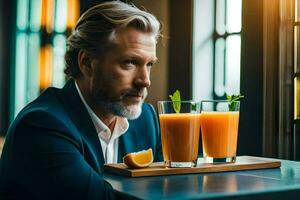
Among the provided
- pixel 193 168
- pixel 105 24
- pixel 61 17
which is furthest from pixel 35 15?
pixel 193 168

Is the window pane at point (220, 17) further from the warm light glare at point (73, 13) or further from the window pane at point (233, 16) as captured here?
the warm light glare at point (73, 13)

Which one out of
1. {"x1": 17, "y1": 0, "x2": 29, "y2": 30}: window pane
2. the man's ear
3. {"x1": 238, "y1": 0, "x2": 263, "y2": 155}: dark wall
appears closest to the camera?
the man's ear

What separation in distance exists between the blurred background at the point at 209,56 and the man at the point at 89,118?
5.01 ft

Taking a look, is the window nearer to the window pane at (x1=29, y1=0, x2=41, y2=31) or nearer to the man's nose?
the window pane at (x1=29, y1=0, x2=41, y2=31)

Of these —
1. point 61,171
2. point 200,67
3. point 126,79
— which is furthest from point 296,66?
point 61,171

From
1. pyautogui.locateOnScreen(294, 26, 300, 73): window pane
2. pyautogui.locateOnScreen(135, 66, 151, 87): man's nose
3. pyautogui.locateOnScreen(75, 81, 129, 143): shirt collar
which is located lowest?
pyautogui.locateOnScreen(75, 81, 129, 143): shirt collar

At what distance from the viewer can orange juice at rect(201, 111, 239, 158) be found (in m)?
1.23

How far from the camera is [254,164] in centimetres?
124

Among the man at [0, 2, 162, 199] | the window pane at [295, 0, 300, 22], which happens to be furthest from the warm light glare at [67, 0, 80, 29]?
the man at [0, 2, 162, 199]

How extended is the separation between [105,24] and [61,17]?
337cm

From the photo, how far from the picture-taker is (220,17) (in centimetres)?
411

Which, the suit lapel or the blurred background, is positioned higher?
the blurred background

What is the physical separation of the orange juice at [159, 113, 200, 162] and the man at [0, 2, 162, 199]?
176mm

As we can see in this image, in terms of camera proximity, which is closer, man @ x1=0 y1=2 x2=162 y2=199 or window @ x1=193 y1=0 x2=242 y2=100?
man @ x1=0 y1=2 x2=162 y2=199
